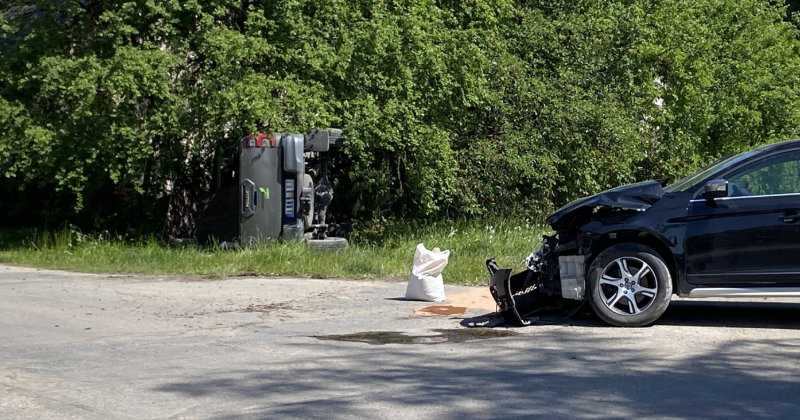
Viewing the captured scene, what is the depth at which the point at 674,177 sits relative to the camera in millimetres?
19500

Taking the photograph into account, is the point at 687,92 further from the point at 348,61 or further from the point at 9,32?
the point at 9,32

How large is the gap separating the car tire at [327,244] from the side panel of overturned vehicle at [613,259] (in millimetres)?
6671

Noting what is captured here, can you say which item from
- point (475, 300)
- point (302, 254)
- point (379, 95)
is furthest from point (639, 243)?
point (379, 95)

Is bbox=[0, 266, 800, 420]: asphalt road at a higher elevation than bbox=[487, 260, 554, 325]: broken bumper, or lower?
lower

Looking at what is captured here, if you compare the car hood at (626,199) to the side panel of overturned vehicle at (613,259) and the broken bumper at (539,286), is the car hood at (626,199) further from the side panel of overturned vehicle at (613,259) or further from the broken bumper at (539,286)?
the broken bumper at (539,286)

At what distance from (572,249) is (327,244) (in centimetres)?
719

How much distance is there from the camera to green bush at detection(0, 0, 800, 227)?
1606 cm

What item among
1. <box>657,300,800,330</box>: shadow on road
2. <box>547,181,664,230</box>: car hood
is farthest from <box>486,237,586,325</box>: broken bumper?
<box>657,300,800,330</box>: shadow on road

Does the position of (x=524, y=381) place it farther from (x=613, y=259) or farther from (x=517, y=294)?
(x=517, y=294)

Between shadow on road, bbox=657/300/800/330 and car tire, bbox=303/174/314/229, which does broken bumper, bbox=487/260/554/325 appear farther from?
car tire, bbox=303/174/314/229

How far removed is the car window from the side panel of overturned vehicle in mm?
539

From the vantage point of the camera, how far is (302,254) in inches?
580

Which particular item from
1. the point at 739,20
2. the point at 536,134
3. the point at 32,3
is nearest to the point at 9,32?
the point at 32,3

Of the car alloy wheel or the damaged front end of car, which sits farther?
the damaged front end of car
